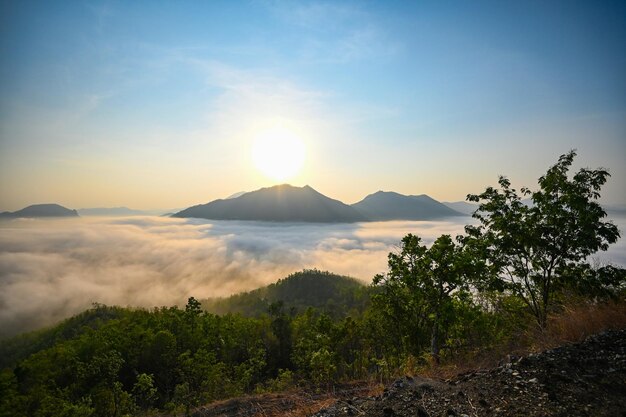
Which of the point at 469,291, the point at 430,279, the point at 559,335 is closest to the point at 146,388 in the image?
the point at 430,279

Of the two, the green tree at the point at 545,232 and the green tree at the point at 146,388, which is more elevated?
the green tree at the point at 545,232

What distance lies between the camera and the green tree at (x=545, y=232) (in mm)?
12977

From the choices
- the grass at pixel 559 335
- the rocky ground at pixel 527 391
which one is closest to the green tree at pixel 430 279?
the grass at pixel 559 335

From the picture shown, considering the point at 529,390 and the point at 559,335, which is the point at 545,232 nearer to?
the point at 559,335

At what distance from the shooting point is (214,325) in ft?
189

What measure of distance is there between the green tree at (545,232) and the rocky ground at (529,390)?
6726mm

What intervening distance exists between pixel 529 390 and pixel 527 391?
55 millimetres

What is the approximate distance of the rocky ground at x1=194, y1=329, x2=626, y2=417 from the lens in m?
5.77

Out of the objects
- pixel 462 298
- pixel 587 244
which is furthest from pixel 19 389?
pixel 587 244

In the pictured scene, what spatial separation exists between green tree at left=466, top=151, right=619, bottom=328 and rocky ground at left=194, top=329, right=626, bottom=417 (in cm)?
636

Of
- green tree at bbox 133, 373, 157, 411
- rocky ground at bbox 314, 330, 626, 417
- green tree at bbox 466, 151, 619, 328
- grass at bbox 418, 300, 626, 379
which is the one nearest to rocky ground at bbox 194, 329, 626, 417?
rocky ground at bbox 314, 330, 626, 417

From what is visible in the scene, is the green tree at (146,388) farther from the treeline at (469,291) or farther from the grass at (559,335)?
the grass at (559,335)

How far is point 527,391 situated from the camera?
246 inches

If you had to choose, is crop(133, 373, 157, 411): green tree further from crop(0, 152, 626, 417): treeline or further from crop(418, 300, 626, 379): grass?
crop(418, 300, 626, 379): grass
